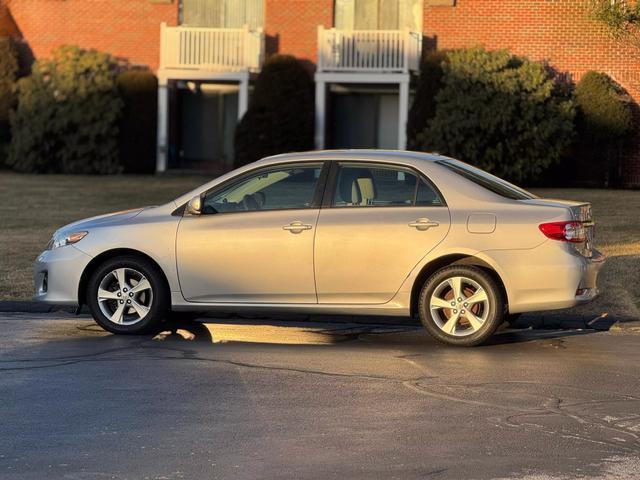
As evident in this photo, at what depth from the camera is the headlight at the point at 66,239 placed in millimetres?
11203

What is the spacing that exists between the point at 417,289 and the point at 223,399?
9.05ft

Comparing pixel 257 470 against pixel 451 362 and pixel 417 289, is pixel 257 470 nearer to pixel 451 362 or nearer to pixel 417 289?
pixel 451 362

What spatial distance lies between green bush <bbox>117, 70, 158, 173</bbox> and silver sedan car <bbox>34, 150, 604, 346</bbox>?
84.2 ft

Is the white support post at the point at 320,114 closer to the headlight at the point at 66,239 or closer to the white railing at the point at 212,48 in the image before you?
the white railing at the point at 212,48

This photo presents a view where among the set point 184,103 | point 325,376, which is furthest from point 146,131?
point 325,376

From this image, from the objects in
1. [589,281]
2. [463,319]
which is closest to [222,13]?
[463,319]

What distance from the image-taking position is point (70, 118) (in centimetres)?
3619

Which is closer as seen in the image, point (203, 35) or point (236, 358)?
point (236, 358)

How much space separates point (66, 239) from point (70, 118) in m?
25.5

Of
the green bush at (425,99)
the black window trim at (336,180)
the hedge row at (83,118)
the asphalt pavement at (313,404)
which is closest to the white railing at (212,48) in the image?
the hedge row at (83,118)

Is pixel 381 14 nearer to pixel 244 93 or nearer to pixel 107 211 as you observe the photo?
pixel 244 93

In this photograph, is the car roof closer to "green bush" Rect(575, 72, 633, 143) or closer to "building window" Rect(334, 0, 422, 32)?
"green bush" Rect(575, 72, 633, 143)

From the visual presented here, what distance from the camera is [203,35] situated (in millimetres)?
36469

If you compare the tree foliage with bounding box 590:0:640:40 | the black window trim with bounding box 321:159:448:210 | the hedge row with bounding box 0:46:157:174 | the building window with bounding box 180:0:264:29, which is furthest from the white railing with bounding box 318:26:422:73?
A: the black window trim with bounding box 321:159:448:210
